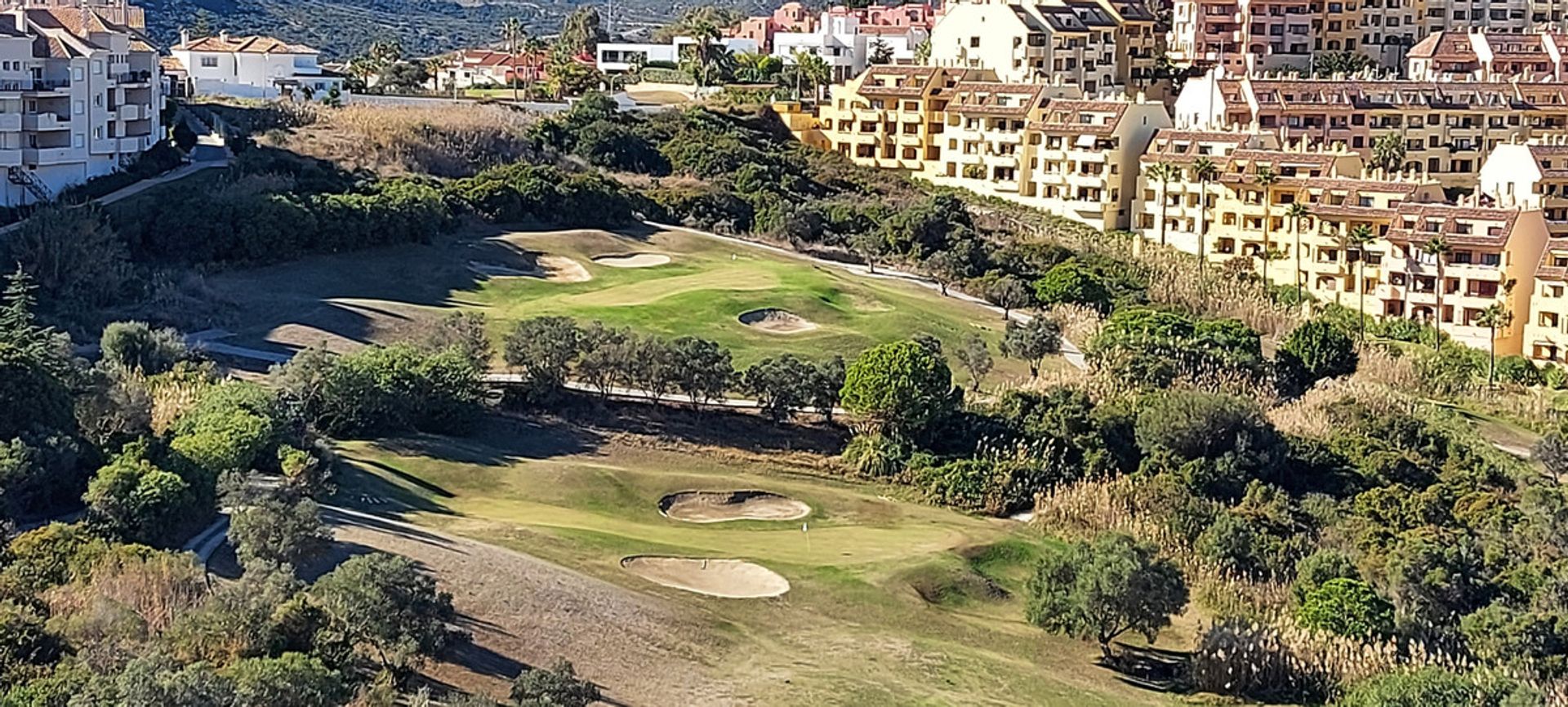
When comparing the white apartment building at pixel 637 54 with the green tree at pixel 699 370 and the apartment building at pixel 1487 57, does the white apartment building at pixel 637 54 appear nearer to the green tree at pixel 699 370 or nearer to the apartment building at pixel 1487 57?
the apartment building at pixel 1487 57

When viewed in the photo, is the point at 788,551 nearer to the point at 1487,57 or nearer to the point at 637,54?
the point at 1487,57

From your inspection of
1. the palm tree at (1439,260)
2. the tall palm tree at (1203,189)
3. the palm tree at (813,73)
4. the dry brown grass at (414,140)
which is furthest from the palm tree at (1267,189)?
the palm tree at (813,73)

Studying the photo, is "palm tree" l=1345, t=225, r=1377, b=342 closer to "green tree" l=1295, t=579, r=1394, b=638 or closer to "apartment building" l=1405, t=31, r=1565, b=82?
"apartment building" l=1405, t=31, r=1565, b=82

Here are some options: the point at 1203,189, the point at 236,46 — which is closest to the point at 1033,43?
the point at 1203,189

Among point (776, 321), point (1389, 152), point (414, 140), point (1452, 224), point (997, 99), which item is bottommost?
point (776, 321)

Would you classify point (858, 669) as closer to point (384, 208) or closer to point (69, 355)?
point (69, 355)

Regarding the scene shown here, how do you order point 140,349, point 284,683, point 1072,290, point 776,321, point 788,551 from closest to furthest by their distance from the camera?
point 284,683
point 788,551
point 140,349
point 776,321
point 1072,290
